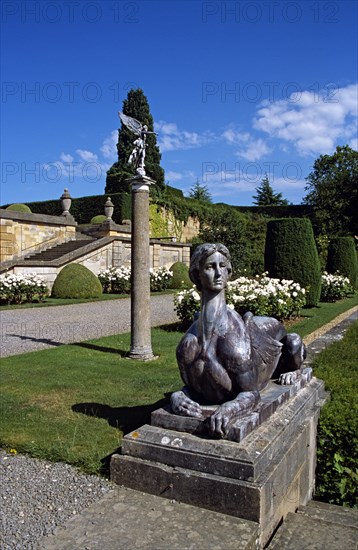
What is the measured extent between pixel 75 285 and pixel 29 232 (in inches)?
212

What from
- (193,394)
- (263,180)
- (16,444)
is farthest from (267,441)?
(263,180)

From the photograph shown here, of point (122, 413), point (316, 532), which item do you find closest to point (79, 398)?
point (122, 413)

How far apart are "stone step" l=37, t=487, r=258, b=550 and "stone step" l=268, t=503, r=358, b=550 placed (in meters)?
0.20

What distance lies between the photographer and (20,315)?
1284 cm

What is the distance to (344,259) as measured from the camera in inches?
864

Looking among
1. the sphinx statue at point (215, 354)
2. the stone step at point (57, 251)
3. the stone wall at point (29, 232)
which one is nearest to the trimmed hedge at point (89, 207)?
the stone wall at point (29, 232)

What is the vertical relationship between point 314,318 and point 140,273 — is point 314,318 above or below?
below

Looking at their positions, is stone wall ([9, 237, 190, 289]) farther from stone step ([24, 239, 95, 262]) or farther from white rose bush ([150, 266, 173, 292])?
white rose bush ([150, 266, 173, 292])

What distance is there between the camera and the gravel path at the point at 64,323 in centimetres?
885

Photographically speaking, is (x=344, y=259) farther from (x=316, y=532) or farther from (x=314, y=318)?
(x=316, y=532)

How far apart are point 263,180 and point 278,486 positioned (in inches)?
1991

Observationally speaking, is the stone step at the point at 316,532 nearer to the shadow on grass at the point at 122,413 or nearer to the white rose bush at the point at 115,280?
the shadow on grass at the point at 122,413

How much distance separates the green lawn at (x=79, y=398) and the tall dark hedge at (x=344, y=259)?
15.9 m

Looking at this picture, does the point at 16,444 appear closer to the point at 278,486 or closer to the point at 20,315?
the point at 278,486
